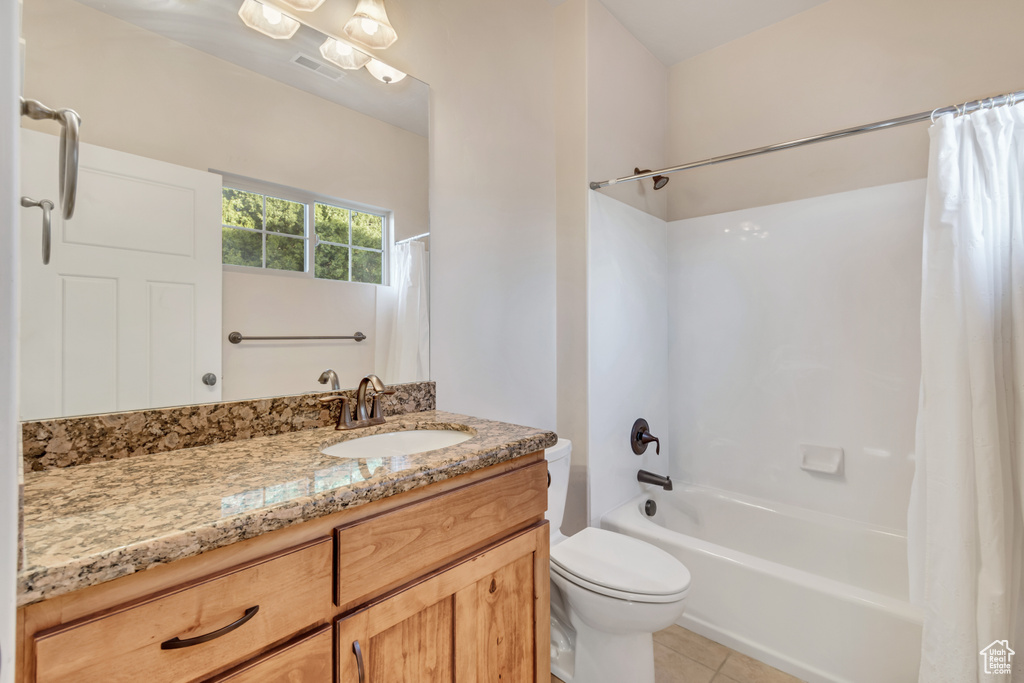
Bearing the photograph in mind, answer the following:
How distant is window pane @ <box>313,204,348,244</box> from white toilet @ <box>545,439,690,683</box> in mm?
978

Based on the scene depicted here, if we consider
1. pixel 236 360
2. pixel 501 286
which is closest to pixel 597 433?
pixel 501 286

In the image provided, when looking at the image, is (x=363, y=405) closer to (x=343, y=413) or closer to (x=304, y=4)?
(x=343, y=413)

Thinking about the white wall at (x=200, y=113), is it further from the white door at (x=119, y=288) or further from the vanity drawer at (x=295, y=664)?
the vanity drawer at (x=295, y=664)

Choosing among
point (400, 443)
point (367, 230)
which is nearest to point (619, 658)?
point (400, 443)

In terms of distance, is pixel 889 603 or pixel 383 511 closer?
pixel 383 511

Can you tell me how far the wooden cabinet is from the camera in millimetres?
540

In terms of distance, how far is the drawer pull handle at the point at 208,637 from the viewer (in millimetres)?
581

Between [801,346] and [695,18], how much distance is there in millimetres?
1609

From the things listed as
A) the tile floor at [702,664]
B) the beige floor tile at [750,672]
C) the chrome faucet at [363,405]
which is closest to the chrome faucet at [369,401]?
the chrome faucet at [363,405]

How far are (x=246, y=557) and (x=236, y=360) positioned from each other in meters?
0.62

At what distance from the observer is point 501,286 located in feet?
5.97

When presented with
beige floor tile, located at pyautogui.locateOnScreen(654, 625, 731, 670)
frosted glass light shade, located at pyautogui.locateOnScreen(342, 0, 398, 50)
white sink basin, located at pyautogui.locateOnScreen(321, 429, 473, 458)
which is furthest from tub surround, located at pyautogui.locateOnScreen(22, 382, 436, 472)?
beige floor tile, located at pyautogui.locateOnScreen(654, 625, 731, 670)

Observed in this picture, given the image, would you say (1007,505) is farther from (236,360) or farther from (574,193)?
(236,360)

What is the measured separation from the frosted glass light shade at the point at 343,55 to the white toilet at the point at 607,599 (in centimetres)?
137
